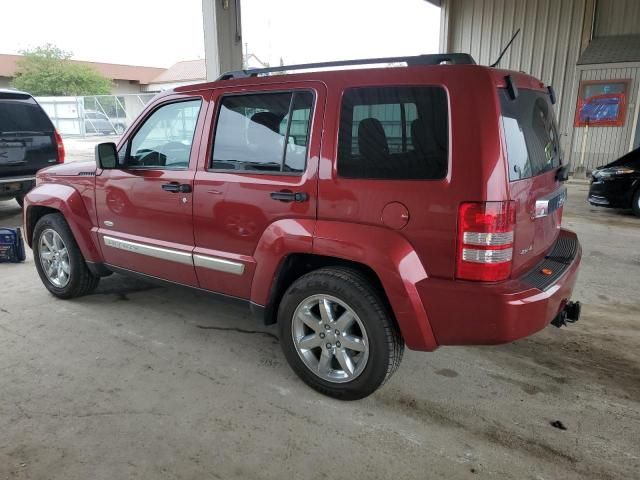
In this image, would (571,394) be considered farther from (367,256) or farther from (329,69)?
(329,69)

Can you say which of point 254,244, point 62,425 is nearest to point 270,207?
point 254,244

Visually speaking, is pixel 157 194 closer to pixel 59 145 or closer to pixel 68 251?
pixel 68 251

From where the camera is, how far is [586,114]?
13.6m

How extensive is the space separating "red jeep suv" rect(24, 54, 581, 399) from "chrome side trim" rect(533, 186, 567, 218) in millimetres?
15

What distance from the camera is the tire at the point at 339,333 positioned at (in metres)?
2.61

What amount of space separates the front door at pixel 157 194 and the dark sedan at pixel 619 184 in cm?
778

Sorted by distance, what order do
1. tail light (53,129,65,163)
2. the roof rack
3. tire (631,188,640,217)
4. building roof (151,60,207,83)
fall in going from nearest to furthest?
the roof rack < tail light (53,129,65,163) < tire (631,188,640,217) < building roof (151,60,207,83)

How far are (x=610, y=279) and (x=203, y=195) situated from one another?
4.21 meters

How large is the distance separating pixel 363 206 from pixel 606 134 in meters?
13.6

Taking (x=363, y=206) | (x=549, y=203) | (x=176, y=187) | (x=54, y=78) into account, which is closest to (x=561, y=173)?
(x=549, y=203)

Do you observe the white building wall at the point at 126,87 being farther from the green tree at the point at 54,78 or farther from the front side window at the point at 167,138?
the front side window at the point at 167,138

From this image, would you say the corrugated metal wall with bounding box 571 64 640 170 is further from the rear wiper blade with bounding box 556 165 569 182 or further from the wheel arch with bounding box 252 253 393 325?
the wheel arch with bounding box 252 253 393 325

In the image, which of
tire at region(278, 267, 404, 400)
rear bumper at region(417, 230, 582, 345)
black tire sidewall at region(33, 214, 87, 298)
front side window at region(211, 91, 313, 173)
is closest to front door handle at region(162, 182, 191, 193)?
front side window at region(211, 91, 313, 173)

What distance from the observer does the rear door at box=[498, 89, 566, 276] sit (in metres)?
2.40
